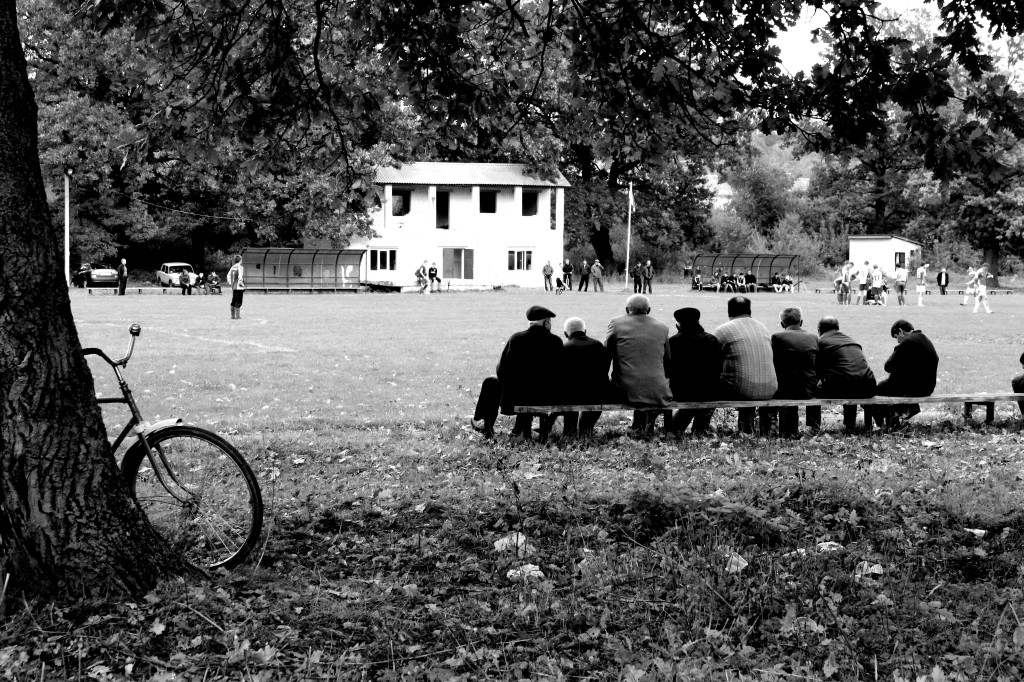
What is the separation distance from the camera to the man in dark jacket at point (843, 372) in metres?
A: 11.6

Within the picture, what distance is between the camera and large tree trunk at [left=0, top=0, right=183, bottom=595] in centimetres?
463

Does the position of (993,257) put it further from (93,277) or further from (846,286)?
(93,277)

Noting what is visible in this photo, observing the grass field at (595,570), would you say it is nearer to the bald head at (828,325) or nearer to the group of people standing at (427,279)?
the bald head at (828,325)

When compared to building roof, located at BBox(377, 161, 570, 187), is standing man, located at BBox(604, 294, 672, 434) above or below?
below

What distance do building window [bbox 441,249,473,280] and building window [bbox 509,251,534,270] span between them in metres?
2.45

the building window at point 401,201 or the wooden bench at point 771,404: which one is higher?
the building window at point 401,201

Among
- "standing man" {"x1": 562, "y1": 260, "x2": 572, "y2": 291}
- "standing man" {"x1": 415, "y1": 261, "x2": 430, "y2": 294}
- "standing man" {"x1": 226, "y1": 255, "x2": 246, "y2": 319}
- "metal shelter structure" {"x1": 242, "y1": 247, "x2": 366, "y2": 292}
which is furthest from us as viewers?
"standing man" {"x1": 562, "y1": 260, "x2": 572, "y2": 291}

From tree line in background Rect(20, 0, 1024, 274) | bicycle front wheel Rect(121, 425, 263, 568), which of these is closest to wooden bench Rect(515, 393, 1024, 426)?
tree line in background Rect(20, 0, 1024, 274)

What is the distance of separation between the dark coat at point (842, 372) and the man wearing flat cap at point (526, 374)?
2923mm

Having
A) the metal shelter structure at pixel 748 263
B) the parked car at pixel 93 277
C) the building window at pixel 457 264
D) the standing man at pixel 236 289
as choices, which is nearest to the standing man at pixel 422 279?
the building window at pixel 457 264

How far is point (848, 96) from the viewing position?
333 inches

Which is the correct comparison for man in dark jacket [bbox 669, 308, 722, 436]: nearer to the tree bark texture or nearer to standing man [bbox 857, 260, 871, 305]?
standing man [bbox 857, 260, 871, 305]

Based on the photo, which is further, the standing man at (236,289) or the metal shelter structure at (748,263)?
the metal shelter structure at (748,263)

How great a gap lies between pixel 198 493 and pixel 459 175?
62.4 metres
